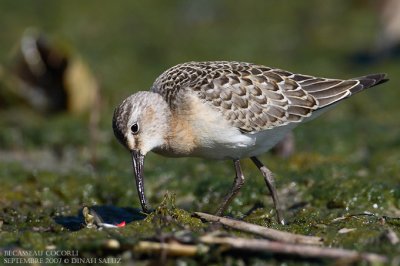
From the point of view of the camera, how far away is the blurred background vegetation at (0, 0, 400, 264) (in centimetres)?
843

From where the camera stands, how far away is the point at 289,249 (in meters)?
5.35

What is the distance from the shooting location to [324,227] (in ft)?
21.5

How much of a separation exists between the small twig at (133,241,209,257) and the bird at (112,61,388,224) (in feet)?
6.50

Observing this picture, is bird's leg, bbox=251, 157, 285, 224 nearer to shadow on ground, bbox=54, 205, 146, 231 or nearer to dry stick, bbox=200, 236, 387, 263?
shadow on ground, bbox=54, 205, 146, 231

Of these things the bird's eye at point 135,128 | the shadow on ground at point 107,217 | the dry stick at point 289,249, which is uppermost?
the bird's eye at point 135,128

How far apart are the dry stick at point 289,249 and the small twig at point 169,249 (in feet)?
0.28

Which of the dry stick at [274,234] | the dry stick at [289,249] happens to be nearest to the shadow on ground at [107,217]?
the dry stick at [274,234]

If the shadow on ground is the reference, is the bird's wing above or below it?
above

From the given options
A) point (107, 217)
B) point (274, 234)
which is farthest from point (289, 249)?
point (107, 217)

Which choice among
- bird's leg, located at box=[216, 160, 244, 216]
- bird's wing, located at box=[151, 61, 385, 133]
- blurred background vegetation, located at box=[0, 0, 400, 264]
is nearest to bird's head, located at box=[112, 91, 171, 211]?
bird's wing, located at box=[151, 61, 385, 133]

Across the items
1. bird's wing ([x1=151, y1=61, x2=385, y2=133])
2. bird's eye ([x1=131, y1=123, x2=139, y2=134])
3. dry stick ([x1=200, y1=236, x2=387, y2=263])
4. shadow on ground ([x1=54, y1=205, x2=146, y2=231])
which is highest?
bird's wing ([x1=151, y1=61, x2=385, y2=133])

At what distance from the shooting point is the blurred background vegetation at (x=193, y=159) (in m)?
8.43

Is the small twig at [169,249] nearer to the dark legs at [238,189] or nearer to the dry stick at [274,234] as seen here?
the dry stick at [274,234]

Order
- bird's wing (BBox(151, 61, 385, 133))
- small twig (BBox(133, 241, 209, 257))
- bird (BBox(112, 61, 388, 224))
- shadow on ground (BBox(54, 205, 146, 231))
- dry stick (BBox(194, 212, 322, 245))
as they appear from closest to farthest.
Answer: small twig (BBox(133, 241, 209, 257)) → dry stick (BBox(194, 212, 322, 245)) → shadow on ground (BBox(54, 205, 146, 231)) → bird (BBox(112, 61, 388, 224)) → bird's wing (BBox(151, 61, 385, 133))
